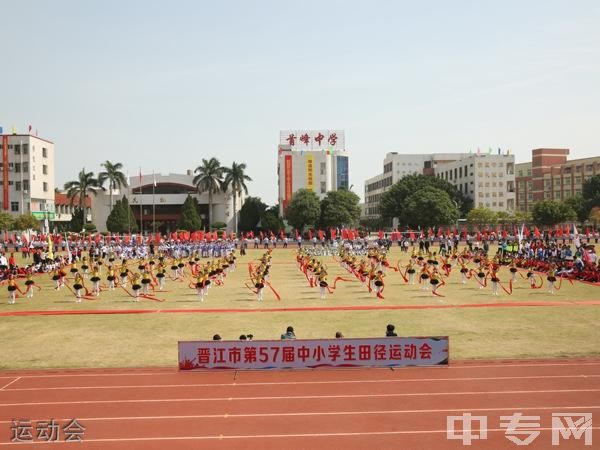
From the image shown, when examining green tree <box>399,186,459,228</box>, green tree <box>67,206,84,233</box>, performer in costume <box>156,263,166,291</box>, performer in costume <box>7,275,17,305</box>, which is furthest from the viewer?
green tree <box>67,206,84,233</box>

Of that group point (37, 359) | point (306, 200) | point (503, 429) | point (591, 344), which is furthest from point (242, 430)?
point (306, 200)

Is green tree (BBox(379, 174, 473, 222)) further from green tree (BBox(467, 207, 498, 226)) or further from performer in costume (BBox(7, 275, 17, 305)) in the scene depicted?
performer in costume (BBox(7, 275, 17, 305))

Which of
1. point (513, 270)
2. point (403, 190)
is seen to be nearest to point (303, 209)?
point (403, 190)

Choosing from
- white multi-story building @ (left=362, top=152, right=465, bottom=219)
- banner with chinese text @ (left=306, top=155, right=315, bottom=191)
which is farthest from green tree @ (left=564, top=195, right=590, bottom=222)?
banner with chinese text @ (left=306, top=155, right=315, bottom=191)

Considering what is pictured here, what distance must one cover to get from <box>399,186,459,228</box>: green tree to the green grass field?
54.2 meters

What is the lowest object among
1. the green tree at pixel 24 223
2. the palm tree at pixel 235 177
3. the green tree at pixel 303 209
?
the green tree at pixel 24 223

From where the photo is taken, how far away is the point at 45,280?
36.6 metres

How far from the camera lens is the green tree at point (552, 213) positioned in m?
85.7

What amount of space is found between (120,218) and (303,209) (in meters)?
27.3

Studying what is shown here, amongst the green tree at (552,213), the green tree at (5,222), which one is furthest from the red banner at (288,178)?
the green tree at (5,222)

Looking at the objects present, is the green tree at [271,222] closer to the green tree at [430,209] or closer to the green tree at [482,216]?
the green tree at [430,209]

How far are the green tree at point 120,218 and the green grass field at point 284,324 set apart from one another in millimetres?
55343

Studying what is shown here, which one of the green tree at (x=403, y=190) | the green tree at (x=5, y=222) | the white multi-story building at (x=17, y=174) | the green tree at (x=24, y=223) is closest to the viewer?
the green tree at (x=5, y=222)

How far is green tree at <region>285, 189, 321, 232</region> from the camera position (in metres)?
83.7
